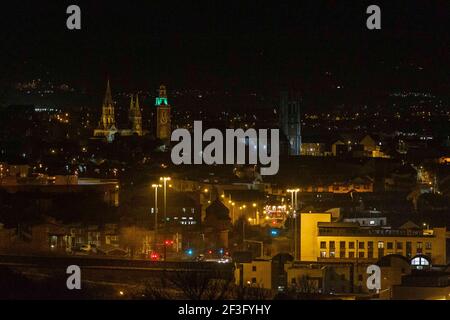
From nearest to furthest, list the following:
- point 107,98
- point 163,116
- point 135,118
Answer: point 163,116
point 107,98
point 135,118

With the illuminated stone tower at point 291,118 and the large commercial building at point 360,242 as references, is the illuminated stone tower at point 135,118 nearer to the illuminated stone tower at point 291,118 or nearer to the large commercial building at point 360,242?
the illuminated stone tower at point 291,118

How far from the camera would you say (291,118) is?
30.9m

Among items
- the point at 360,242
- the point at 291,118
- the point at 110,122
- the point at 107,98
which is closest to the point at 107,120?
the point at 110,122

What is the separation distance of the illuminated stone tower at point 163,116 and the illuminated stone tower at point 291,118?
327 centimetres

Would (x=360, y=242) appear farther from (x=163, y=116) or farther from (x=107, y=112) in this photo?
(x=107, y=112)

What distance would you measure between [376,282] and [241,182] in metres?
9.65

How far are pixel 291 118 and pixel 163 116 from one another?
385cm

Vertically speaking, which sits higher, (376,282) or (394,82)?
(394,82)

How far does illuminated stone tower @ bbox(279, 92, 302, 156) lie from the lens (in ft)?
100

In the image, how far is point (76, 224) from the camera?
15016 millimetres

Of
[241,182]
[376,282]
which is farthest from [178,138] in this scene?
[376,282]

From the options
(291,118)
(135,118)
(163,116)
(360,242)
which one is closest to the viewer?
(360,242)

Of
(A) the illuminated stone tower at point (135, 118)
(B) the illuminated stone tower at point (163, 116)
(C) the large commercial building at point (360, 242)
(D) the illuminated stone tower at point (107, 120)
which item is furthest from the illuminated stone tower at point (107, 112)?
(C) the large commercial building at point (360, 242)
